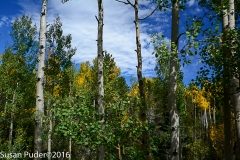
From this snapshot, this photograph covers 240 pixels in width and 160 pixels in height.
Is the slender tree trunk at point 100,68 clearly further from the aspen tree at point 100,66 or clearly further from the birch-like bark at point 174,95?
the birch-like bark at point 174,95

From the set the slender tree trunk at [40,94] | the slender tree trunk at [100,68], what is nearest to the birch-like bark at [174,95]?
the slender tree trunk at [100,68]

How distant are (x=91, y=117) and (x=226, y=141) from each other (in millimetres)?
3256

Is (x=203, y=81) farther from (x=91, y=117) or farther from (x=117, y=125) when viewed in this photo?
(x=91, y=117)

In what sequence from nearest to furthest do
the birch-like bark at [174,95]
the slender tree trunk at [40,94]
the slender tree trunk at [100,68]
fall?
the birch-like bark at [174,95]
the slender tree trunk at [40,94]
the slender tree trunk at [100,68]

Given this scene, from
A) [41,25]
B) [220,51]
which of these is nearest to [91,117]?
[41,25]

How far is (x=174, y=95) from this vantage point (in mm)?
4703

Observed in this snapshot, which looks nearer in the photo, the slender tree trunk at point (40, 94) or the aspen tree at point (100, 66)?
the slender tree trunk at point (40, 94)

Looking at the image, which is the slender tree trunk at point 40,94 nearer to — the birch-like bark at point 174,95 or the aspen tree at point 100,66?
the aspen tree at point 100,66

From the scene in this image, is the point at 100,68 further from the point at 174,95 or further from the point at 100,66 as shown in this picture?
the point at 174,95

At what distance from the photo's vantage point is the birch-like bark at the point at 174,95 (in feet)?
14.6

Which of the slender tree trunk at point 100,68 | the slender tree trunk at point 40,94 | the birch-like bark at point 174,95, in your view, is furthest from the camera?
the slender tree trunk at point 100,68

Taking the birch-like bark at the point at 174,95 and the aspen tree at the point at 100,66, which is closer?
the birch-like bark at the point at 174,95

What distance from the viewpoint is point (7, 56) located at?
1700 centimetres

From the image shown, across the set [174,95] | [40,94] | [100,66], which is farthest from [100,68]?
[174,95]
